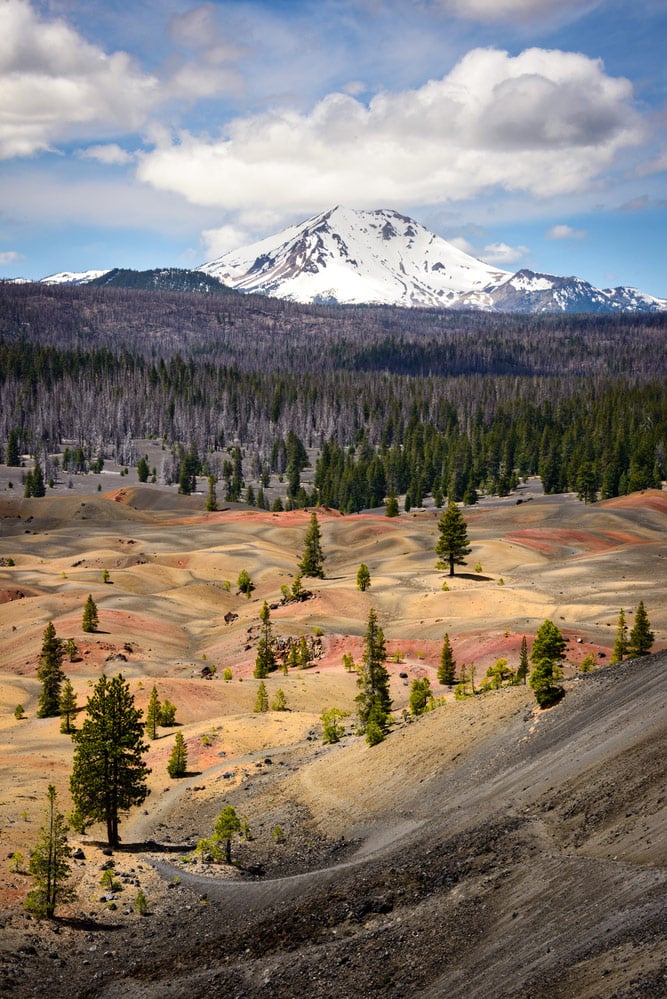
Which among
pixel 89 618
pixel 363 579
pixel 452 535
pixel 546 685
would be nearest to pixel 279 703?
pixel 546 685

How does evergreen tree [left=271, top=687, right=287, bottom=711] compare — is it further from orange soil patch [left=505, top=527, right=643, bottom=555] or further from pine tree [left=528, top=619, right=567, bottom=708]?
orange soil patch [left=505, top=527, right=643, bottom=555]

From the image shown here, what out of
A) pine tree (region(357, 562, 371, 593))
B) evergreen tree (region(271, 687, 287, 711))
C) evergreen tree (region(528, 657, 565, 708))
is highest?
evergreen tree (region(528, 657, 565, 708))

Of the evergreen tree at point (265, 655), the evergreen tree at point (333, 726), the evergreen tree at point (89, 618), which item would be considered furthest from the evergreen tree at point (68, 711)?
the evergreen tree at point (89, 618)

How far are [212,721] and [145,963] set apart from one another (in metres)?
26.0

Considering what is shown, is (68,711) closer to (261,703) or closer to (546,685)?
(261,703)

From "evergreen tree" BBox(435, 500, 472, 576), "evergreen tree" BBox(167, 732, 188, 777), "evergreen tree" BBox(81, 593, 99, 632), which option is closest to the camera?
"evergreen tree" BBox(167, 732, 188, 777)

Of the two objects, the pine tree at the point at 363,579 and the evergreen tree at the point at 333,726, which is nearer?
the evergreen tree at the point at 333,726

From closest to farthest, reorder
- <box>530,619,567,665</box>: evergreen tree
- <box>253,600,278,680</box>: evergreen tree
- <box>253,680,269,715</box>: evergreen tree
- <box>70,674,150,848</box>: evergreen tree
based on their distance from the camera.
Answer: <box>70,674,150,848</box>: evergreen tree → <box>530,619,567,665</box>: evergreen tree → <box>253,680,269,715</box>: evergreen tree → <box>253,600,278,680</box>: evergreen tree

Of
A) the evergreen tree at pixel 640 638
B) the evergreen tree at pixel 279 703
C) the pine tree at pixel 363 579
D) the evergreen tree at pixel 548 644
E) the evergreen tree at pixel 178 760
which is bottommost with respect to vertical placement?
the evergreen tree at pixel 279 703

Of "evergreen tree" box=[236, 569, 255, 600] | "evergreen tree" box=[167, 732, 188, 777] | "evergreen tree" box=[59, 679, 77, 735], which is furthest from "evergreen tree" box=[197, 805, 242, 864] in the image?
"evergreen tree" box=[236, 569, 255, 600]

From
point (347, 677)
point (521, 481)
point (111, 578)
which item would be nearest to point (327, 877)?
point (347, 677)

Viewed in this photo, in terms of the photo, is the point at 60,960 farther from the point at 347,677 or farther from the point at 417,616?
the point at 417,616

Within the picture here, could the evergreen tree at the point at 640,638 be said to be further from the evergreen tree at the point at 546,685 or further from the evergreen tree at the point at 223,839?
the evergreen tree at the point at 223,839

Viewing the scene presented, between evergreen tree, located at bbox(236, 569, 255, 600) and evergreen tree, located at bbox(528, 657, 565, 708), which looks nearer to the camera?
evergreen tree, located at bbox(528, 657, 565, 708)
